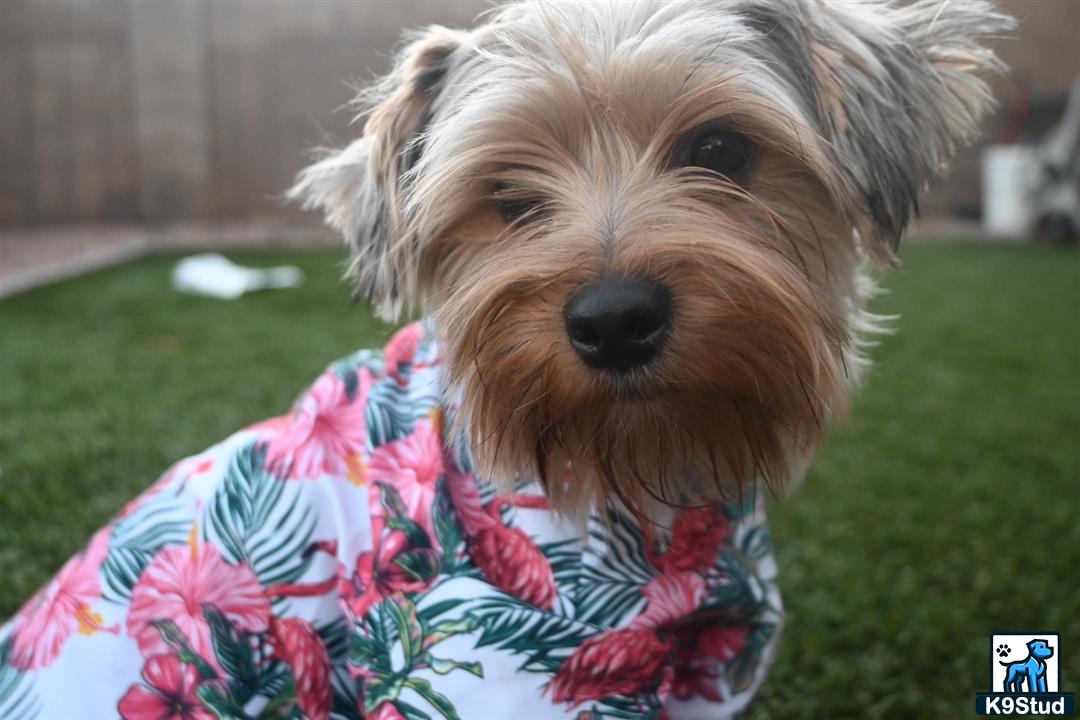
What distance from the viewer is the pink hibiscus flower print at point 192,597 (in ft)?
6.29

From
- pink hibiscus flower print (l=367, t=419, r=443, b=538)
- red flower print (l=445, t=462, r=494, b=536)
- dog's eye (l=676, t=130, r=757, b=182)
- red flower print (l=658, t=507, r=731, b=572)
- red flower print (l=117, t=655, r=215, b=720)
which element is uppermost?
dog's eye (l=676, t=130, r=757, b=182)

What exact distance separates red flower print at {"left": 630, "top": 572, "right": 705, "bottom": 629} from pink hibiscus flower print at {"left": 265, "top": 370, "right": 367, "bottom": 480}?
709 mm

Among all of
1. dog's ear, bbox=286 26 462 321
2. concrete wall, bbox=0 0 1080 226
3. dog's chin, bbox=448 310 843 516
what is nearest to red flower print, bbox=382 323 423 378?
dog's ear, bbox=286 26 462 321

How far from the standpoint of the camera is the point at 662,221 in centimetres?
183

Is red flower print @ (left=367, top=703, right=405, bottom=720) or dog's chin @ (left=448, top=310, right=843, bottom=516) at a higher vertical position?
dog's chin @ (left=448, top=310, right=843, bottom=516)

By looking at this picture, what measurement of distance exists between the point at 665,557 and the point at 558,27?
43.9 inches

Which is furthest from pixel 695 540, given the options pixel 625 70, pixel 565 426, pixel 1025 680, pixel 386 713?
pixel 1025 680

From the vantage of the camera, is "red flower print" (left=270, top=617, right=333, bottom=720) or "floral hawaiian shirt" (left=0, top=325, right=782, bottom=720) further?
"red flower print" (left=270, top=617, right=333, bottom=720)

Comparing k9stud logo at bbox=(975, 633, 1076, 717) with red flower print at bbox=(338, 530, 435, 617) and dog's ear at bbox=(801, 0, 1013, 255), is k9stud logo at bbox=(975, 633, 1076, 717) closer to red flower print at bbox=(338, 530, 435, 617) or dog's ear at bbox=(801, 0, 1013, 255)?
dog's ear at bbox=(801, 0, 1013, 255)

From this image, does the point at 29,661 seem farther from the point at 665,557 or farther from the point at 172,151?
the point at 172,151

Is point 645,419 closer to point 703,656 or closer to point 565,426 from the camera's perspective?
point 565,426

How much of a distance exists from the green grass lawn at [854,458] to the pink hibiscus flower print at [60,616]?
0.88 m

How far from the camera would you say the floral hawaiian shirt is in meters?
1.79

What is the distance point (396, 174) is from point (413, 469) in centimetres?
74
